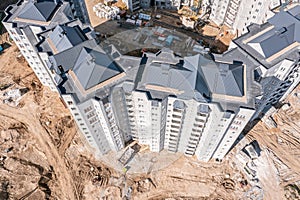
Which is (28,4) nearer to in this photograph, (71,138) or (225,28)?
(71,138)

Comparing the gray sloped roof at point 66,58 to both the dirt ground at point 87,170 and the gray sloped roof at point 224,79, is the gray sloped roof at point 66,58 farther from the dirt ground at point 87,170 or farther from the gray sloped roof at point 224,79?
the dirt ground at point 87,170

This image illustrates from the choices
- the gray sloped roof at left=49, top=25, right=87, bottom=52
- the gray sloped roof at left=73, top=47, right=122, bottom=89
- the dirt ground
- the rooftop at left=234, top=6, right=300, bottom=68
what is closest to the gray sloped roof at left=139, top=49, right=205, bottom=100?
the gray sloped roof at left=73, top=47, right=122, bottom=89

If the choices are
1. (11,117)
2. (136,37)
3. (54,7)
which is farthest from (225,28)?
(11,117)

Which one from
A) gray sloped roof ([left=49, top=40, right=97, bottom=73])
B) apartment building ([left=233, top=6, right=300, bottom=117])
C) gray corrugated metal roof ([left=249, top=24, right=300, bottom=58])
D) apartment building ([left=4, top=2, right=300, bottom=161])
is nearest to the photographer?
apartment building ([left=4, top=2, right=300, bottom=161])

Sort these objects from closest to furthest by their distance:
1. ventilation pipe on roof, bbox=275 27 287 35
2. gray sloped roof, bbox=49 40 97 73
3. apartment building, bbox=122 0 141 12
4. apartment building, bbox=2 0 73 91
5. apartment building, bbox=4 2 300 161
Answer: apartment building, bbox=4 2 300 161 → gray sloped roof, bbox=49 40 97 73 → ventilation pipe on roof, bbox=275 27 287 35 → apartment building, bbox=2 0 73 91 → apartment building, bbox=122 0 141 12

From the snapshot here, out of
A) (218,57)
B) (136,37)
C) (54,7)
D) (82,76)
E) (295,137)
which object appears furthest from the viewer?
(136,37)

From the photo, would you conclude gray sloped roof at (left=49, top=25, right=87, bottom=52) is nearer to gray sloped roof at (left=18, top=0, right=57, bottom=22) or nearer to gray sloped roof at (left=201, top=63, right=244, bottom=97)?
gray sloped roof at (left=18, top=0, right=57, bottom=22)

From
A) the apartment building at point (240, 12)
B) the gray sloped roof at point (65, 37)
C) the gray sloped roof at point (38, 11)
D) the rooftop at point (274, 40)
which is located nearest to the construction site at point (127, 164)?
the rooftop at point (274, 40)
